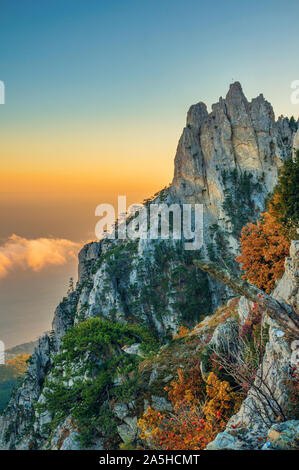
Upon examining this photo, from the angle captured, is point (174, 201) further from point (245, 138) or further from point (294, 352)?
point (294, 352)

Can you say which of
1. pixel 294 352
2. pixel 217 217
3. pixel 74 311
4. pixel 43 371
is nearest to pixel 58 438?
pixel 294 352

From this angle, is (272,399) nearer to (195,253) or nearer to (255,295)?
(255,295)

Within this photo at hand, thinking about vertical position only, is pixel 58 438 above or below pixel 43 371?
above

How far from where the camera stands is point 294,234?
13250 millimetres

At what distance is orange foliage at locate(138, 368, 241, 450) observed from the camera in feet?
22.2

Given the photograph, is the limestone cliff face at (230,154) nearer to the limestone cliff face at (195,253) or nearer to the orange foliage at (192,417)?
the limestone cliff face at (195,253)

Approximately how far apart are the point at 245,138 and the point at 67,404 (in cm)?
5015

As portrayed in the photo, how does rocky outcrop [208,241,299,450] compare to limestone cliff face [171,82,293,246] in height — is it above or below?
below

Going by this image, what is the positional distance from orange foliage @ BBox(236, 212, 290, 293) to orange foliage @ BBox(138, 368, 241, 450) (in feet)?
20.2

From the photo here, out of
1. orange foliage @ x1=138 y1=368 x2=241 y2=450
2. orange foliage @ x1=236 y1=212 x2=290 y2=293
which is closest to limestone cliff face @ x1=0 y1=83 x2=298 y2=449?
orange foliage @ x1=236 y1=212 x2=290 y2=293

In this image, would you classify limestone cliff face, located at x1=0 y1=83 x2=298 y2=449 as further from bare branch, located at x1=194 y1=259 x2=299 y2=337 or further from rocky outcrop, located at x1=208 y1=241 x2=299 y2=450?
bare branch, located at x1=194 y1=259 x2=299 y2=337

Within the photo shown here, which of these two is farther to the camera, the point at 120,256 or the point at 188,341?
the point at 120,256

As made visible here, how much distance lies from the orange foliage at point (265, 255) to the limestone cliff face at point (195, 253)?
1206 inches
